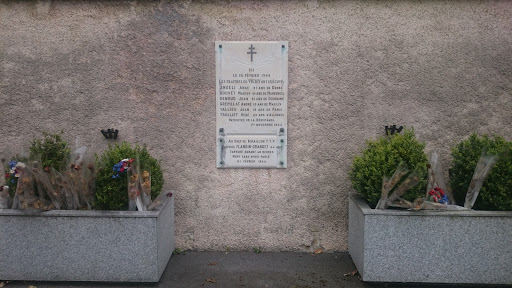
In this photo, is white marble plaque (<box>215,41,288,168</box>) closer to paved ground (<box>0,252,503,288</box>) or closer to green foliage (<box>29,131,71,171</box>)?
paved ground (<box>0,252,503,288</box>)

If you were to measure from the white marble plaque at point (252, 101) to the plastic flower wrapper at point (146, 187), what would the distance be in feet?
2.91

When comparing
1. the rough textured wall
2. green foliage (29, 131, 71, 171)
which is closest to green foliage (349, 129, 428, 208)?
the rough textured wall

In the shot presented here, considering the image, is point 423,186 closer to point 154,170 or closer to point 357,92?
point 357,92

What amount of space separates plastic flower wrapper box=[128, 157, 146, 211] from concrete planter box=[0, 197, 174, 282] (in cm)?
9

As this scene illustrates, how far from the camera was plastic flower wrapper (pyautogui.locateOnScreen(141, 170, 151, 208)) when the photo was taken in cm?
383

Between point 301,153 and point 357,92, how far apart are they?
850 millimetres

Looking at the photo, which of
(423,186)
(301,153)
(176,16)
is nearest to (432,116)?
(423,186)

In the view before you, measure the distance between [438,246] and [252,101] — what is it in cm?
219

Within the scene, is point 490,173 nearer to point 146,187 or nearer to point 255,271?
point 255,271

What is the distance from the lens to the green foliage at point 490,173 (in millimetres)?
3719

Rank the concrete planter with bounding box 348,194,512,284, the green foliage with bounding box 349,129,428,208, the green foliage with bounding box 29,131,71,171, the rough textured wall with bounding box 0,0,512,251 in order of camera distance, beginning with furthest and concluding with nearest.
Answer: the rough textured wall with bounding box 0,0,512,251 → the green foliage with bounding box 29,131,71,171 → the green foliage with bounding box 349,129,428,208 → the concrete planter with bounding box 348,194,512,284

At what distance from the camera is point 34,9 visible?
4488 mm

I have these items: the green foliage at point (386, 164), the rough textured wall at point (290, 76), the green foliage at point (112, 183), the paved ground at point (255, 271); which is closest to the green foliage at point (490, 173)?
the green foliage at point (386, 164)

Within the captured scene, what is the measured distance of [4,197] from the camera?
386 cm
